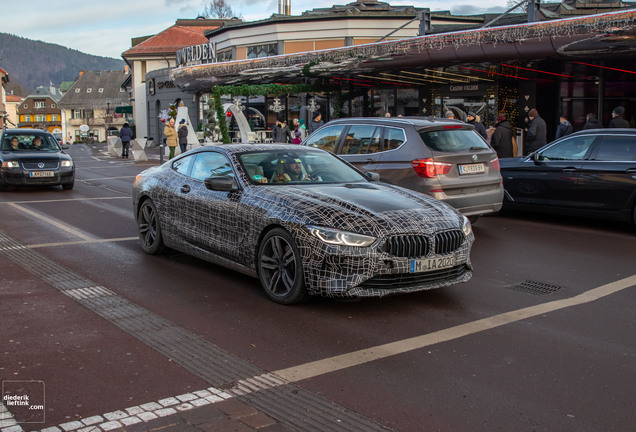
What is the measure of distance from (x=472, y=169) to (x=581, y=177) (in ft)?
6.88

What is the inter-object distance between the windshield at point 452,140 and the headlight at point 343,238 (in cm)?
428

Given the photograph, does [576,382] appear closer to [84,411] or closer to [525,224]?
[84,411]

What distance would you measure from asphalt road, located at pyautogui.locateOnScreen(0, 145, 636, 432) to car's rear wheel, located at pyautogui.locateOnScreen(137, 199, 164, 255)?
0.54 ft

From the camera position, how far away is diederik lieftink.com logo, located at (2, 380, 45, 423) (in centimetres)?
394

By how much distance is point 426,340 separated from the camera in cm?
534

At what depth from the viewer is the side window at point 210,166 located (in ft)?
24.6

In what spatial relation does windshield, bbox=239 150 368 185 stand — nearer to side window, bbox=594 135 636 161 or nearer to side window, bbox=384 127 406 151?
side window, bbox=384 127 406 151

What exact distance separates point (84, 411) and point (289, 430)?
1.23 meters

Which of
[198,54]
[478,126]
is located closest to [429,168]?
[478,126]

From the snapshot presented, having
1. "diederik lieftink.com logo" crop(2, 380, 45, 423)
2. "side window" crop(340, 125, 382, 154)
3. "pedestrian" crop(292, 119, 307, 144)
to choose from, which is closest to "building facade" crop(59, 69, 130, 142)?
"pedestrian" crop(292, 119, 307, 144)

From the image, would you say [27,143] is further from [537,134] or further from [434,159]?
[537,134]

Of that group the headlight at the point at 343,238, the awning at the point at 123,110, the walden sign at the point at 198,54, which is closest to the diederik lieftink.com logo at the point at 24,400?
the headlight at the point at 343,238

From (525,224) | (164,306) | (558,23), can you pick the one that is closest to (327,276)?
(164,306)

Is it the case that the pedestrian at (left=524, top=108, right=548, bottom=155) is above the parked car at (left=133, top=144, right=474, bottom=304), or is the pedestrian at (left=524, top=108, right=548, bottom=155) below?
above
